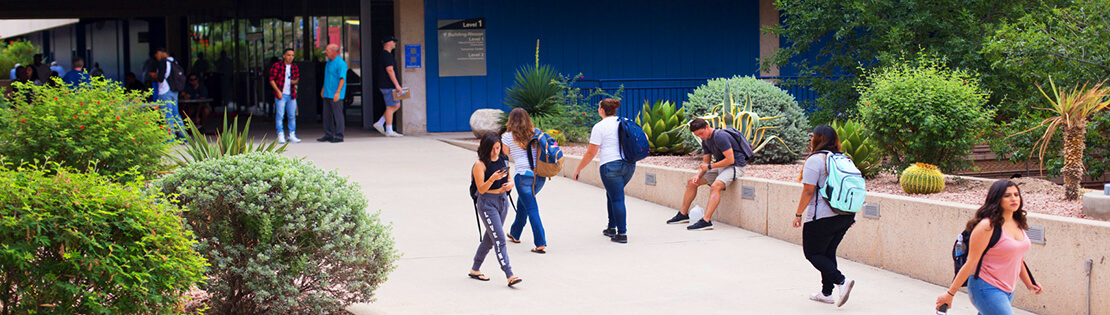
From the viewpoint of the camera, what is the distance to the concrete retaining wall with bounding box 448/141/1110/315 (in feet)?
19.9

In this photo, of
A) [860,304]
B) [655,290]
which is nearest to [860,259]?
[860,304]

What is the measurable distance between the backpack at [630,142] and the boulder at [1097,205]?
11.2ft

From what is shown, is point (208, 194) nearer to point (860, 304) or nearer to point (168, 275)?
point (168, 275)

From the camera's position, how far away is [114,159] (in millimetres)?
8148

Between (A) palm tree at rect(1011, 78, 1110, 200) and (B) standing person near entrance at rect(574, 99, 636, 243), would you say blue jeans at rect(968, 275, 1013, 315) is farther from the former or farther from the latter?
(B) standing person near entrance at rect(574, 99, 636, 243)

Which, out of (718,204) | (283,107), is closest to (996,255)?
(718,204)

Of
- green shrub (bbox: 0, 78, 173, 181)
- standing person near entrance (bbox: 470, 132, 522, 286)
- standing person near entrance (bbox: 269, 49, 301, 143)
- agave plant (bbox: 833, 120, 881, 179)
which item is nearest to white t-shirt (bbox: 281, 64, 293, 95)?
standing person near entrance (bbox: 269, 49, 301, 143)

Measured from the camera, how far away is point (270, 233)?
526cm

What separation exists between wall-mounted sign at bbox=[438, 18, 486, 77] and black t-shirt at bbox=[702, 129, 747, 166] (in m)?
8.87

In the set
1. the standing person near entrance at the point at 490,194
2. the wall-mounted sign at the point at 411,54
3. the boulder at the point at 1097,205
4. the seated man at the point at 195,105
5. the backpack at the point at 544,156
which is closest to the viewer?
the boulder at the point at 1097,205

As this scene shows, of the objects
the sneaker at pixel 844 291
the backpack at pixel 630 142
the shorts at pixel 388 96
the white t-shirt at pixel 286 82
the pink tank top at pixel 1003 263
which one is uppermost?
the white t-shirt at pixel 286 82

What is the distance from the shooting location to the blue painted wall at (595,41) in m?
17.6

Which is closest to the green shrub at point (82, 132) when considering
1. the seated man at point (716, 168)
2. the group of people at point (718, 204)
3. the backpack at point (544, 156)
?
the group of people at point (718, 204)

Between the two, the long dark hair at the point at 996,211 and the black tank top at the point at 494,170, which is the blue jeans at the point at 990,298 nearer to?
the long dark hair at the point at 996,211
